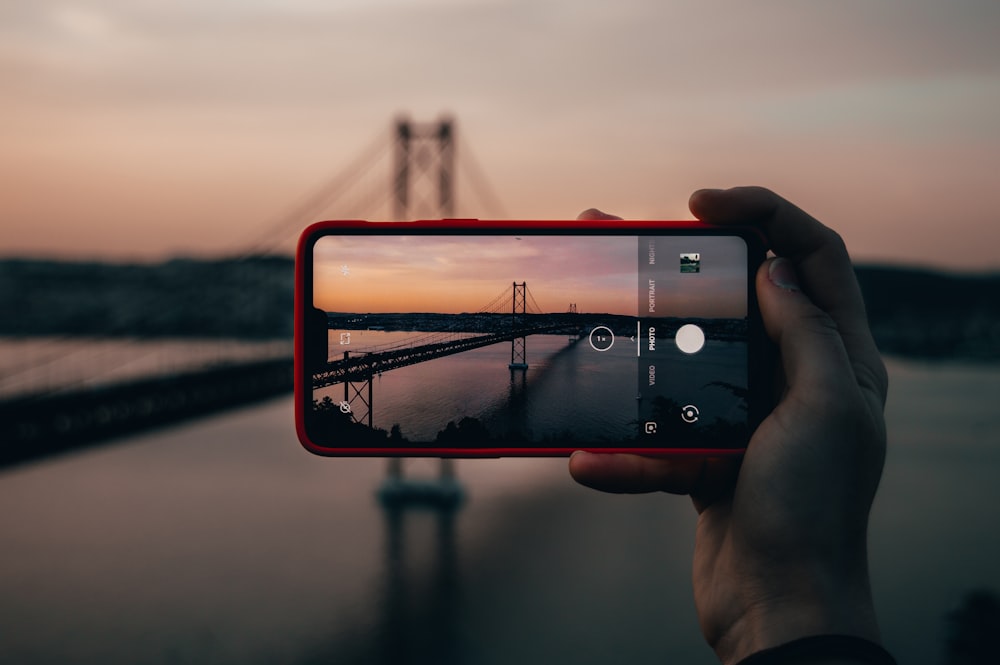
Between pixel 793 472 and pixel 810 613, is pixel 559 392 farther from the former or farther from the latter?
pixel 810 613

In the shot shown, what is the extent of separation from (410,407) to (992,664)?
28898mm

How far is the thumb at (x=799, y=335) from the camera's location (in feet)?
3.87

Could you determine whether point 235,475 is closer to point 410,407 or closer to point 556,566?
point 556,566

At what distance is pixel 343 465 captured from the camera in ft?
173

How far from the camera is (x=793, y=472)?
1.19 m

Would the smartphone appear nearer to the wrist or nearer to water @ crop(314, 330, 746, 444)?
water @ crop(314, 330, 746, 444)

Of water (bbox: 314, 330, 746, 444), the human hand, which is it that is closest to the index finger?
the human hand

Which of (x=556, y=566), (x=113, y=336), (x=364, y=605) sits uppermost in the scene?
(x=113, y=336)

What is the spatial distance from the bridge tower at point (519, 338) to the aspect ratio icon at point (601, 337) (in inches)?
5.5

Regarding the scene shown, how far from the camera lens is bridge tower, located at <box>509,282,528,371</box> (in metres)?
1.41

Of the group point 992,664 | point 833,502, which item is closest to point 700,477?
point 833,502

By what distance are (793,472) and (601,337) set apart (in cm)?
44

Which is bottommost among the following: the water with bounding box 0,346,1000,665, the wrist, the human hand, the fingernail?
the water with bounding box 0,346,1000,665

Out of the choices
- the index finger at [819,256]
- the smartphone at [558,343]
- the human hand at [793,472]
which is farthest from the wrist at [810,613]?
the index finger at [819,256]
